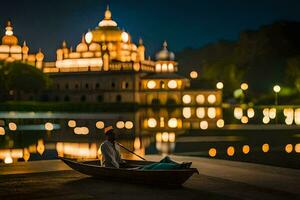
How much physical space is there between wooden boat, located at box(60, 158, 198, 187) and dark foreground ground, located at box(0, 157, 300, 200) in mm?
117

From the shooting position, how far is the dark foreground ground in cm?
885

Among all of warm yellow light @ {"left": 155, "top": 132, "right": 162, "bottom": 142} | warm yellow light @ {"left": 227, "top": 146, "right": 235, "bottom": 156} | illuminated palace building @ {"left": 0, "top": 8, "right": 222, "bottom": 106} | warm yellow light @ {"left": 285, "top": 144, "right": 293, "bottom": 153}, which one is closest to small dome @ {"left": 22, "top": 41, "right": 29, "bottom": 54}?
illuminated palace building @ {"left": 0, "top": 8, "right": 222, "bottom": 106}

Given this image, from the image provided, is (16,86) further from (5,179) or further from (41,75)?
(5,179)

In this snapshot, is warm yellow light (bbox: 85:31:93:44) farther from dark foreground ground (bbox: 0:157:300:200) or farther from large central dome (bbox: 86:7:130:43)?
dark foreground ground (bbox: 0:157:300:200)

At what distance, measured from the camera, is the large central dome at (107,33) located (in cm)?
7662

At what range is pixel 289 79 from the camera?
65375mm

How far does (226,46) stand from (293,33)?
35.0 metres

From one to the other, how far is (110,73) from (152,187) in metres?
62.0

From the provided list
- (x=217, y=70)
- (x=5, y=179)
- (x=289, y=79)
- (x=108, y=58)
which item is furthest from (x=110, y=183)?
(x=217, y=70)

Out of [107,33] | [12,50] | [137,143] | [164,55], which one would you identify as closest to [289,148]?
[137,143]

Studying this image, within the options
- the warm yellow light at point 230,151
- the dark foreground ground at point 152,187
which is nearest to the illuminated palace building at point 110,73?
the warm yellow light at point 230,151

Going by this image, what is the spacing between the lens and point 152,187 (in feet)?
31.0

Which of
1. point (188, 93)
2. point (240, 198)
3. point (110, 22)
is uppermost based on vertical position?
point (110, 22)

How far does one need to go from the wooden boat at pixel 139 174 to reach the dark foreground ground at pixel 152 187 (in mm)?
117
